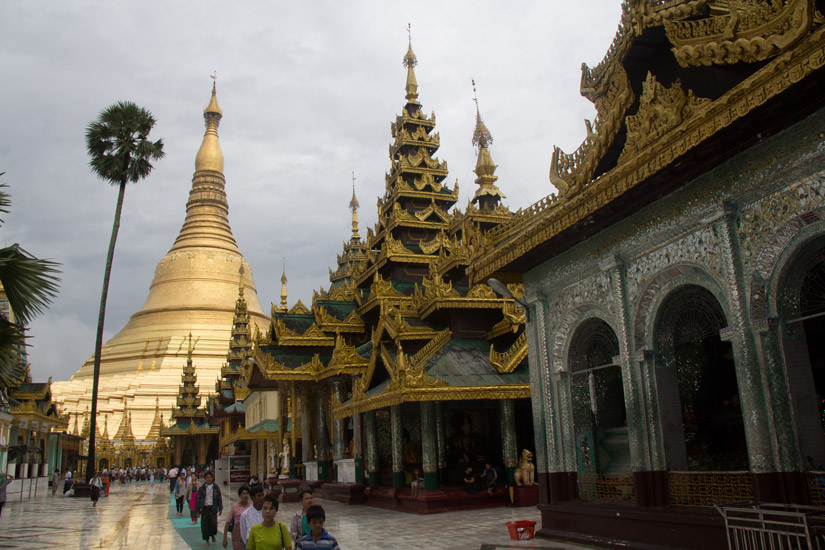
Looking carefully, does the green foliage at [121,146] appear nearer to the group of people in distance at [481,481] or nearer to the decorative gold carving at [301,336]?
the decorative gold carving at [301,336]

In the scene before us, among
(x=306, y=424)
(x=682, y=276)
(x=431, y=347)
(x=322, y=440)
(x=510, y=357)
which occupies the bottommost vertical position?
(x=322, y=440)

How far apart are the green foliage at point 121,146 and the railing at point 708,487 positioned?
87.2 feet

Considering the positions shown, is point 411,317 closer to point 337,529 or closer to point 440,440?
point 440,440

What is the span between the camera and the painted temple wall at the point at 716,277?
25.0 feet

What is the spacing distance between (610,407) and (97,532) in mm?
11998

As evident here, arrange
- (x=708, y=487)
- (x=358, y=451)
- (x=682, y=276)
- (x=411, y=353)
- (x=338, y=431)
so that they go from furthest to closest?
(x=338, y=431)
(x=358, y=451)
(x=411, y=353)
(x=682, y=276)
(x=708, y=487)

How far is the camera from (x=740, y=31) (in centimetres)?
792

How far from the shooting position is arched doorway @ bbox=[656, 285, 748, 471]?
31.3ft

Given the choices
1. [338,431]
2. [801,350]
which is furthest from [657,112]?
[338,431]

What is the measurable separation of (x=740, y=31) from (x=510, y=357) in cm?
1139

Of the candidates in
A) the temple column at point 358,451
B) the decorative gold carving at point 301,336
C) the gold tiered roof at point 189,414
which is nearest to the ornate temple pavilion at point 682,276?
the temple column at point 358,451

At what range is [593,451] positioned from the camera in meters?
11.6

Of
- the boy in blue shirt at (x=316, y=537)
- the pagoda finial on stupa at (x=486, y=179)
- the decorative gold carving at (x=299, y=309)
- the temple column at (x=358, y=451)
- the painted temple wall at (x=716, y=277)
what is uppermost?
the pagoda finial on stupa at (x=486, y=179)

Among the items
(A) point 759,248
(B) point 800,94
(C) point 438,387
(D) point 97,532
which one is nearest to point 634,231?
(A) point 759,248
